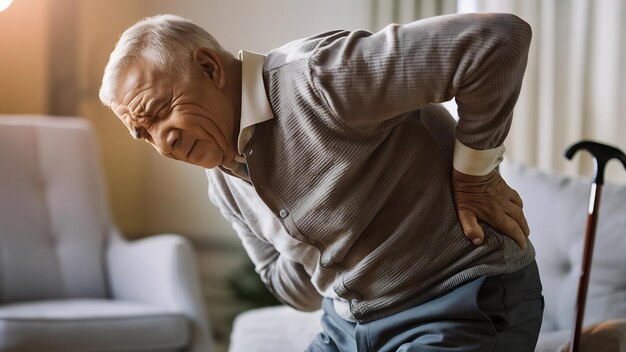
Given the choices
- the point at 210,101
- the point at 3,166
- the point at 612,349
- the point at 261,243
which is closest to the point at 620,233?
the point at 612,349

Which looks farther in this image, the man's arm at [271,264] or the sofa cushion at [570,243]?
the sofa cushion at [570,243]

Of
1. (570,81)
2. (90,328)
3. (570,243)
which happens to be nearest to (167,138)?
(570,243)

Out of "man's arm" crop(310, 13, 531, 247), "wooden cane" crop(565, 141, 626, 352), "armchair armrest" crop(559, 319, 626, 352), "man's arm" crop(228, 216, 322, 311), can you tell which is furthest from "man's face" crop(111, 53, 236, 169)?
"armchair armrest" crop(559, 319, 626, 352)

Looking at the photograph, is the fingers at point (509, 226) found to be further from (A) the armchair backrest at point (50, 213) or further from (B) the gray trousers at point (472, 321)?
(A) the armchair backrest at point (50, 213)

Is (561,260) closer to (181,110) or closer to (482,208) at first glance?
(482,208)

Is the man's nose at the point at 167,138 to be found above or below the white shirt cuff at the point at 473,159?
above

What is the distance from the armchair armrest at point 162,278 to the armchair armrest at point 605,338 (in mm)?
1430

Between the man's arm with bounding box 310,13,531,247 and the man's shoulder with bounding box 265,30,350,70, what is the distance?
14 millimetres

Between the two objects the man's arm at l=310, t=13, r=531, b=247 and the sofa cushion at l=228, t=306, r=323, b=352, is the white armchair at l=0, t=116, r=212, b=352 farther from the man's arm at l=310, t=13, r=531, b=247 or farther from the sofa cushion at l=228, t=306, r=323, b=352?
the man's arm at l=310, t=13, r=531, b=247

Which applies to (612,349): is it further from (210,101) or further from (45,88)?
(45,88)

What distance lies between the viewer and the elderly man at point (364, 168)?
1099 mm

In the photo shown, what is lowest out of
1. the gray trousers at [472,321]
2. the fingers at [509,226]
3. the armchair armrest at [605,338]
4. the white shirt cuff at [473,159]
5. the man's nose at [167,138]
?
the armchair armrest at [605,338]

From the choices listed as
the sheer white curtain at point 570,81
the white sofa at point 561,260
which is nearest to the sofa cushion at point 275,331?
the white sofa at point 561,260

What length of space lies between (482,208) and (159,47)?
51 cm
